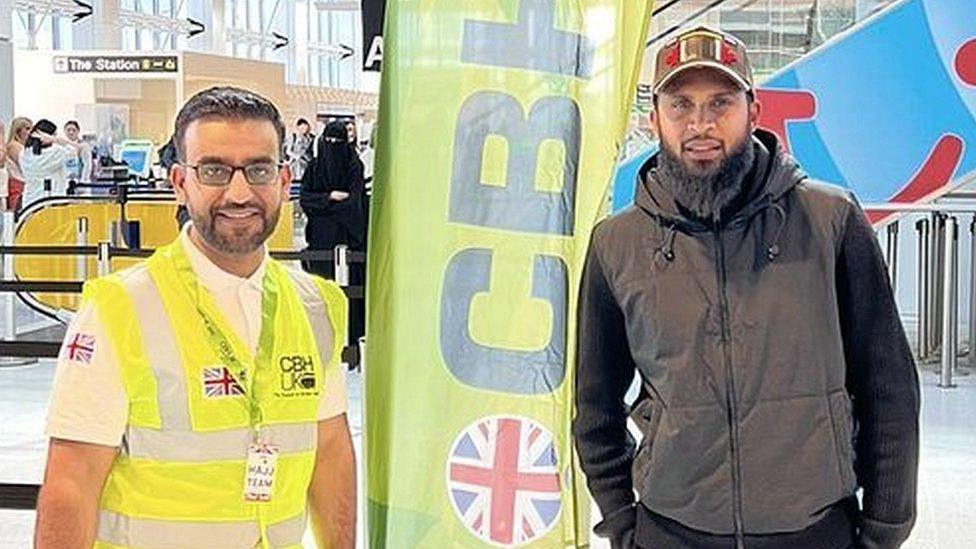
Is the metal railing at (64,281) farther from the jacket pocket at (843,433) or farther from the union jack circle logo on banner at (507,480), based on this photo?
the jacket pocket at (843,433)

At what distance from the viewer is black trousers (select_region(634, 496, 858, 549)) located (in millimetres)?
2191

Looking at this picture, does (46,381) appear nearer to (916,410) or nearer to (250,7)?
(916,410)

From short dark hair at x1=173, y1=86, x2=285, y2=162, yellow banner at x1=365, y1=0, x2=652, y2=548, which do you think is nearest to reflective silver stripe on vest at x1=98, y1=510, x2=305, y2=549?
short dark hair at x1=173, y1=86, x2=285, y2=162

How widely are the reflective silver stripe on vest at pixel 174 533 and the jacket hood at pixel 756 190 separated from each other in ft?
2.64

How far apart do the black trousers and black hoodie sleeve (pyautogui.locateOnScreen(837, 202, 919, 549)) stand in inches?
1.4

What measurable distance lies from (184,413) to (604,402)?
79 centimetres

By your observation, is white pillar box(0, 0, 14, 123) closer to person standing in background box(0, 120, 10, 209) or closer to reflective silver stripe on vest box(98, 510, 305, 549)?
person standing in background box(0, 120, 10, 209)

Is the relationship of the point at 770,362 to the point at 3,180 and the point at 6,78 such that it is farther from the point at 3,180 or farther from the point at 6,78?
the point at 6,78

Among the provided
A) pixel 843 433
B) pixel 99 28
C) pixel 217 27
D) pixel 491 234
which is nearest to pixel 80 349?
pixel 843 433

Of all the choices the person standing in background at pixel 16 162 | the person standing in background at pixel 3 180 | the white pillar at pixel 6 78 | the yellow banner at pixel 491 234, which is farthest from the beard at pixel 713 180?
the white pillar at pixel 6 78

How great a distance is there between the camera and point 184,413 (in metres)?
1.91

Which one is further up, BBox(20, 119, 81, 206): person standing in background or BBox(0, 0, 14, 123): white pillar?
BBox(0, 0, 14, 123): white pillar

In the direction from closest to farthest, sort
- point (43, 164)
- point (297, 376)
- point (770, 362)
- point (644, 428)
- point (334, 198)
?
1. point (297, 376)
2. point (770, 362)
3. point (644, 428)
4. point (334, 198)
5. point (43, 164)

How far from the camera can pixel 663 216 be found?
2.24 meters
